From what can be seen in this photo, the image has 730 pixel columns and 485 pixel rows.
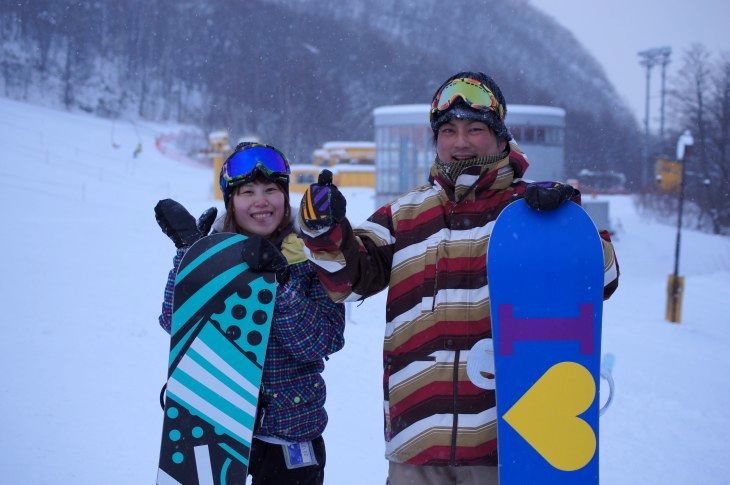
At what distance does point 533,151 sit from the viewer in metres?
16.3

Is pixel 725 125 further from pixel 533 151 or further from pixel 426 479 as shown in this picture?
pixel 426 479

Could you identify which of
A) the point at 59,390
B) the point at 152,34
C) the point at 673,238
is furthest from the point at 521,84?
the point at 59,390

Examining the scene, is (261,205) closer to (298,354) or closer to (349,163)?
(298,354)

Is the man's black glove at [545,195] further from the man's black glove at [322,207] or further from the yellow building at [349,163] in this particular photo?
the yellow building at [349,163]

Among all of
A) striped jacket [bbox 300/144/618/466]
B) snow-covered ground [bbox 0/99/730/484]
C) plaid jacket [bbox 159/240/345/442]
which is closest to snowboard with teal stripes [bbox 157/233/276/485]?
plaid jacket [bbox 159/240/345/442]

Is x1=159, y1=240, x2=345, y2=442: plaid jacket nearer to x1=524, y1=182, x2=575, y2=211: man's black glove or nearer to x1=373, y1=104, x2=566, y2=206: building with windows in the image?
x1=524, y1=182, x2=575, y2=211: man's black glove

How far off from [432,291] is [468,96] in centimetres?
53

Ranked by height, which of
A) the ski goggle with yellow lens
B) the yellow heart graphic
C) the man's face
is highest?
the ski goggle with yellow lens

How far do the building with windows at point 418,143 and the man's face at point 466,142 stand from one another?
46.7 feet

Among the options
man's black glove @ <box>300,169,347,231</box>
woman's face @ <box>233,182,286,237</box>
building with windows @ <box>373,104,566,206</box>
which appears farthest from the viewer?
building with windows @ <box>373,104,566,206</box>

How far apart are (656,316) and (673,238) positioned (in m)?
10.4

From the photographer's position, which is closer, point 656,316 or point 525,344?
point 525,344

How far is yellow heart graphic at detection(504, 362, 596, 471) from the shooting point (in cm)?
169

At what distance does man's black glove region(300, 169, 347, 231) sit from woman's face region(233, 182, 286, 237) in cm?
42
